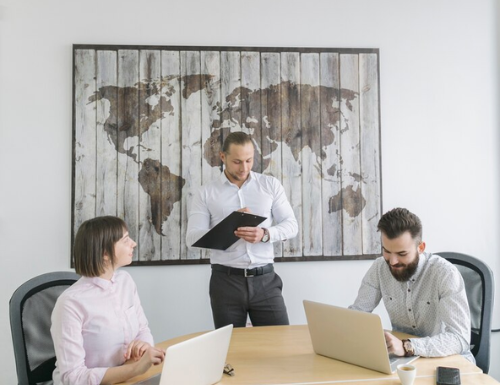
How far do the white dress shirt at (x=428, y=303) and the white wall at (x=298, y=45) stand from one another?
3.19 feet

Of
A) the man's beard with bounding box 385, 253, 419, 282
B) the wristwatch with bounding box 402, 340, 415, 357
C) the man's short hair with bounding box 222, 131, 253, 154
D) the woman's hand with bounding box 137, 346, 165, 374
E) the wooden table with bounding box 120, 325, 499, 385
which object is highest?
the man's short hair with bounding box 222, 131, 253, 154

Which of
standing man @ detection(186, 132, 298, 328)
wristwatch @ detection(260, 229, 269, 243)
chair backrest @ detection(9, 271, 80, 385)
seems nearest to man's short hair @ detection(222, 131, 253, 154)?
standing man @ detection(186, 132, 298, 328)

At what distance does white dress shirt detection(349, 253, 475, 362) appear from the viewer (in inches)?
68.4

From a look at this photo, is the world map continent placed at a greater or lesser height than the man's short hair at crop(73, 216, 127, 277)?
greater

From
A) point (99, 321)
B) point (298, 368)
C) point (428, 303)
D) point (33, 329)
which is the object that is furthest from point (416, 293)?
point (33, 329)

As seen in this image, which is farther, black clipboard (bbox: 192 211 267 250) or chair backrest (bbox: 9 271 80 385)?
black clipboard (bbox: 192 211 267 250)

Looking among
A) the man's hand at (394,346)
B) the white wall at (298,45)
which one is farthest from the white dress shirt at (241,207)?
the man's hand at (394,346)

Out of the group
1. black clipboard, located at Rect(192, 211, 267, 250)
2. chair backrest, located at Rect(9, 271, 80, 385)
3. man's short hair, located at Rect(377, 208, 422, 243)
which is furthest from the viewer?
black clipboard, located at Rect(192, 211, 267, 250)

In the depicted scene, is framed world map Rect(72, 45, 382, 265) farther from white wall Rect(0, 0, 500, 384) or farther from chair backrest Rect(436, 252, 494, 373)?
chair backrest Rect(436, 252, 494, 373)

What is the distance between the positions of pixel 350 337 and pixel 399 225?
546 millimetres

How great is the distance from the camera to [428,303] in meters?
1.96

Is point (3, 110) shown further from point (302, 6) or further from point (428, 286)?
point (428, 286)

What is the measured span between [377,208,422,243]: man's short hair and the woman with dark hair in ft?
3.28

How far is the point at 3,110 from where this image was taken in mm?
2887
